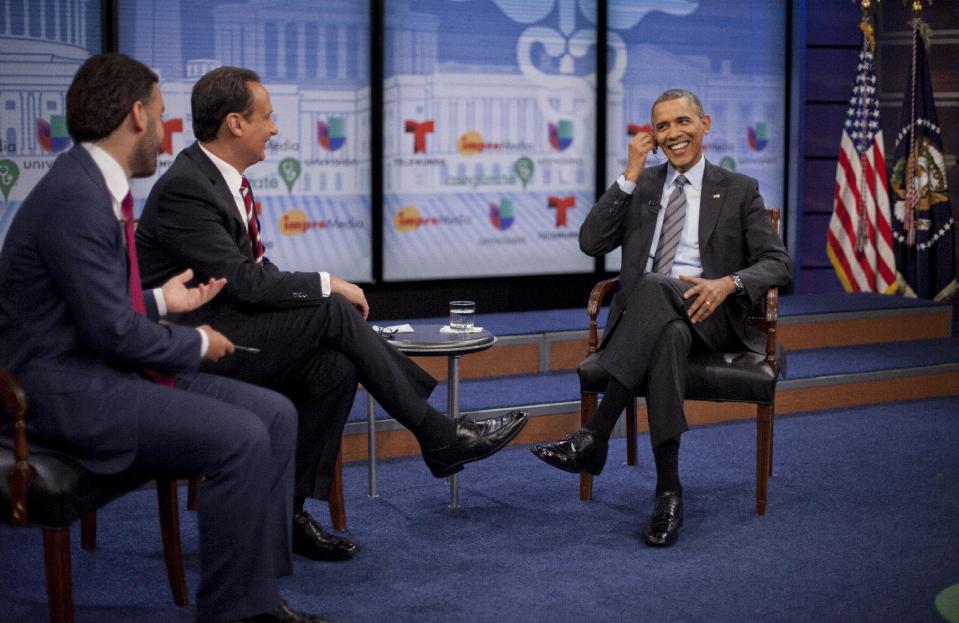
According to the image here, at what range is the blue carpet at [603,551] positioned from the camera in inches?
117

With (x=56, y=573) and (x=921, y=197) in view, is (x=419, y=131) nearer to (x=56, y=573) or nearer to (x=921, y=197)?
(x=921, y=197)

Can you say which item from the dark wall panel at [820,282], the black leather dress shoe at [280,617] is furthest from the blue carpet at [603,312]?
the black leather dress shoe at [280,617]

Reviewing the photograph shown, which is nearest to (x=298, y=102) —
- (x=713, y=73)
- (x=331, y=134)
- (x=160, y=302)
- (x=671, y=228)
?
(x=331, y=134)

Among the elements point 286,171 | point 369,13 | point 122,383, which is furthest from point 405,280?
point 122,383

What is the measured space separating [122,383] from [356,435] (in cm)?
201

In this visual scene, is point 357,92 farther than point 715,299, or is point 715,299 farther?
point 357,92

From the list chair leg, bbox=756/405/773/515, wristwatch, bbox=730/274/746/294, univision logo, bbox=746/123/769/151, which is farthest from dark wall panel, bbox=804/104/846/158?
chair leg, bbox=756/405/773/515

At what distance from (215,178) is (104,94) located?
0.75m

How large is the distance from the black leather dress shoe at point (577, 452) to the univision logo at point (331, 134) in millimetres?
2926

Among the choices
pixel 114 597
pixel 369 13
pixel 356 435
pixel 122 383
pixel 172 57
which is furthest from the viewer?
pixel 369 13

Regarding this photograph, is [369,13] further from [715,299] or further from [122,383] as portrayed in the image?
[122,383]

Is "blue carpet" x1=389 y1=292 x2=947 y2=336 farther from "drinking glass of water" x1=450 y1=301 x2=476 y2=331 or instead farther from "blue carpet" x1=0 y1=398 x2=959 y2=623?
"drinking glass of water" x1=450 y1=301 x2=476 y2=331

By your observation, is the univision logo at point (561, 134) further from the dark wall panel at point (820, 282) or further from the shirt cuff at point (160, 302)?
the shirt cuff at point (160, 302)

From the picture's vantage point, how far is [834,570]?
3266 mm
